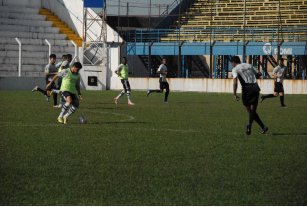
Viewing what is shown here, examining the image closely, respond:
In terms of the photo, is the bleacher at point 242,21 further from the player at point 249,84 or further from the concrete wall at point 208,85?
the player at point 249,84

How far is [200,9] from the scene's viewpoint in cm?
6525

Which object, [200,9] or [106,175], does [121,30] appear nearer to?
[200,9]

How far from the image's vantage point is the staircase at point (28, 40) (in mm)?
56156

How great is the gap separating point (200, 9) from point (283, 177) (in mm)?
53620

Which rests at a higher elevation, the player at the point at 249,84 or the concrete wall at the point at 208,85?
the player at the point at 249,84

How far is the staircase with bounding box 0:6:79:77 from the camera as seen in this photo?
56156mm

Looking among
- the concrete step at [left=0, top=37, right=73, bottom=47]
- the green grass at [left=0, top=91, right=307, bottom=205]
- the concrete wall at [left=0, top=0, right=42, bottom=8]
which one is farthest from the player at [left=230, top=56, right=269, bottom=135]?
the concrete wall at [left=0, top=0, right=42, bottom=8]

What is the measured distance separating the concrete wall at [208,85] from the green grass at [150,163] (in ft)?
88.3

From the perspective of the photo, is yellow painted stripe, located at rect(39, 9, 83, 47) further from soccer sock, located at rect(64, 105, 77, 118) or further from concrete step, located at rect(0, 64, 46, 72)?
soccer sock, located at rect(64, 105, 77, 118)

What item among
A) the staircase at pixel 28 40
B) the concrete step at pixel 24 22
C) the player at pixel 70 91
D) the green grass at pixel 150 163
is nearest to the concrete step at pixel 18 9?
the staircase at pixel 28 40

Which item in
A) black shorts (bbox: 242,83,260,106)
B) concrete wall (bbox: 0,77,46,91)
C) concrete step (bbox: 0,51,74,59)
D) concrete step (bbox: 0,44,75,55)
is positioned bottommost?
concrete wall (bbox: 0,77,46,91)

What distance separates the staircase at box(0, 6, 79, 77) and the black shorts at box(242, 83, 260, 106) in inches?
1445

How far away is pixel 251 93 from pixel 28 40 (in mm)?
39555

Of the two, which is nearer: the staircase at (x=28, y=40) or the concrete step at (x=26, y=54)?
the concrete step at (x=26, y=54)
